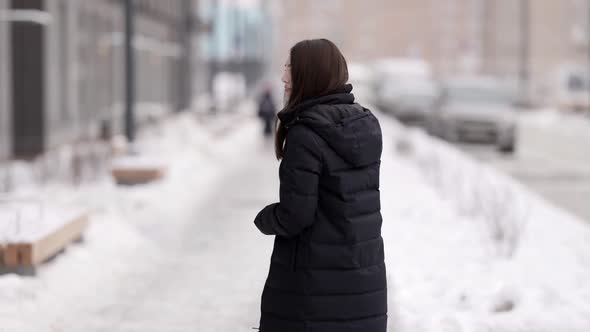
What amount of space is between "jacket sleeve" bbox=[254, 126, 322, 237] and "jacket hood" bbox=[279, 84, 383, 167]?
5cm

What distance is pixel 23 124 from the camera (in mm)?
20594

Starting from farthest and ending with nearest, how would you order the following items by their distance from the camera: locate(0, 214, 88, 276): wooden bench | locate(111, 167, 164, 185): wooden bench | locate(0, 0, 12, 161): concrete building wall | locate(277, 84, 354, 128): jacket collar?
locate(0, 0, 12, 161): concrete building wall → locate(111, 167, 164, 185): wooden bench → locate(0, 214, 88, 276): wooden bench → locate(277, 84, 354, 128): jacket collar

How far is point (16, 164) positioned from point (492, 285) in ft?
36.7

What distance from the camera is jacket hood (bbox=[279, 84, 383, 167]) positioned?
4.04 m

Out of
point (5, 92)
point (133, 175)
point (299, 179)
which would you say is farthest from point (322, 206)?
point (5, 92)

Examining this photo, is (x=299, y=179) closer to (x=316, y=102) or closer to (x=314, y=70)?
(x=316, y=102)

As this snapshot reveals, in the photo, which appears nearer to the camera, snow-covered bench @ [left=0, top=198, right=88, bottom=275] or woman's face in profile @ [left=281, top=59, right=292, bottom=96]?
woman's face in profile @ [left=281, top=59, right=292, bottom=96]

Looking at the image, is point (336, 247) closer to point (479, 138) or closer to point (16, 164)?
point (16, 164)

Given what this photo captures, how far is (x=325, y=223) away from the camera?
13.5 feet

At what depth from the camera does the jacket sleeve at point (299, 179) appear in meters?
3.98

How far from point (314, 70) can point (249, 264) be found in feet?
17.9

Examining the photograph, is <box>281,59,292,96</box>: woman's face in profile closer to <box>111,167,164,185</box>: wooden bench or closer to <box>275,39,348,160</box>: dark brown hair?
<box>275,39,348,160</box>: dark brown hair

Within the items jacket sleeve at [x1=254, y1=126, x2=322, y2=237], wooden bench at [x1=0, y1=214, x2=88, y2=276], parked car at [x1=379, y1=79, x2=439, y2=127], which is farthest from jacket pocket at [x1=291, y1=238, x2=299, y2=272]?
parked car at [x1=379, y1=79, x2=439, y2=127]

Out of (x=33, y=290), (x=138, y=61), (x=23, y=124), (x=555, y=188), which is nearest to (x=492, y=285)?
(x=33, y=290)
